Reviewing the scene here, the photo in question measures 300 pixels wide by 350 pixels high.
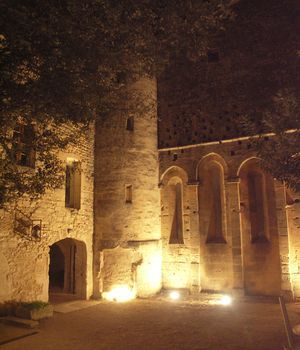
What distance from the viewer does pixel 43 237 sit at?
1019cm

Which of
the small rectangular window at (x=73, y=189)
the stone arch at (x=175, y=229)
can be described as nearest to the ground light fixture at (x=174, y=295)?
the stone arch at (x=175, y=229)

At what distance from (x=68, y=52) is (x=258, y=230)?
8711mm

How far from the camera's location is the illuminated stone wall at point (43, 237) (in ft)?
29.7

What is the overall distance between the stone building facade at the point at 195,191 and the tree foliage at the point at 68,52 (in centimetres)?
309

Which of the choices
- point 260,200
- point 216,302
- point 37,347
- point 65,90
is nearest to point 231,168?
point 260,200

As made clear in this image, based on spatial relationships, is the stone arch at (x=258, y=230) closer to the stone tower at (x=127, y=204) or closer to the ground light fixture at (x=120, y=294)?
the stone tower at (x=127, y=204)

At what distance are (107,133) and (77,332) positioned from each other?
7.15 meters

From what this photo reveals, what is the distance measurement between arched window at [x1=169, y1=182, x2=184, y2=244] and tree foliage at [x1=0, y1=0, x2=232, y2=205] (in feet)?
18.5

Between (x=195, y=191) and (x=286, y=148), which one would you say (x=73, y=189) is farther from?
(x=286, y=148)

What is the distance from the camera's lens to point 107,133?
42.6 feet

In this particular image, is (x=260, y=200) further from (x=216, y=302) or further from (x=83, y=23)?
(x=83, y=23)

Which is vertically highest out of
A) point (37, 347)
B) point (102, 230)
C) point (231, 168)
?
point (231, 168)

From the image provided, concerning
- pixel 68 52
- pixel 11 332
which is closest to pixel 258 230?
pixel 11 332

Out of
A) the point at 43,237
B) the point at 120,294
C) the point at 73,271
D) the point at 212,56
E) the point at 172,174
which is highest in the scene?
the point at 212,56
